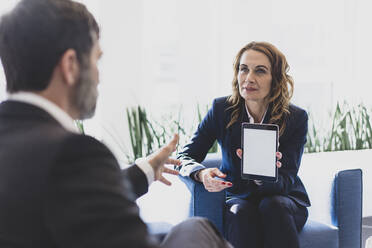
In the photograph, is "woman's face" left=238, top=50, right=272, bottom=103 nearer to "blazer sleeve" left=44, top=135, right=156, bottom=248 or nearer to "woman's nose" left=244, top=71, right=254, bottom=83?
"woman's nose" left=244, top=71, right=254, bottom=83

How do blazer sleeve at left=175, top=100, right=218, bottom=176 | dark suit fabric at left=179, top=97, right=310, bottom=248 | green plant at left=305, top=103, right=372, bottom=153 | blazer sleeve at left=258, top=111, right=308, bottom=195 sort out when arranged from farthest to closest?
1. green plant at left=305, top=103, right=372, bottom=153
2. blazer sleeve at left=175, top=100, right=218, bottom=176
3. blazer sleeve at left=258, top=111, right=308, bottom=195
4. dark suit fabric at left=179, top=97, right=310, bottom=248

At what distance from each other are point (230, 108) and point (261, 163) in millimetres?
400

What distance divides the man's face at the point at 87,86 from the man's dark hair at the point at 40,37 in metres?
0.02

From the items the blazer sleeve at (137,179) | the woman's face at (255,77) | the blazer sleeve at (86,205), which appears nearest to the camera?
the blazer sleeve at (86,205)

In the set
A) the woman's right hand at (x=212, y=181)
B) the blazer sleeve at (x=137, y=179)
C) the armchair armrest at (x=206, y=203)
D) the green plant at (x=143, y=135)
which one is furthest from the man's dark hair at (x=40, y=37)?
the green plant at (x=143, y=135)

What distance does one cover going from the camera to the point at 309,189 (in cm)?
267

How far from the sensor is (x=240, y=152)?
7.69ft

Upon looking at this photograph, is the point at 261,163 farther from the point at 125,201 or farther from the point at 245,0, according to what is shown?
the point at 245,0

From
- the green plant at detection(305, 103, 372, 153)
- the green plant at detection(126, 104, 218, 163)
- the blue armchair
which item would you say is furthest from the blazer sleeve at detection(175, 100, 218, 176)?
the green plant at detection(305, 103, 372, 153)

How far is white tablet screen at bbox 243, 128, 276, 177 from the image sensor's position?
2.23m

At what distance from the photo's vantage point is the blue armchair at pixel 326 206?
2314mm

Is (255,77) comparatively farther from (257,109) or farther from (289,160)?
(289,160)

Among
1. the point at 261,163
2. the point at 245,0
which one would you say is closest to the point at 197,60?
the point at 245,0

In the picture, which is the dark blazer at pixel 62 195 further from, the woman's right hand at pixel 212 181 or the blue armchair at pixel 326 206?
the blue armchair at pixel 326 206
